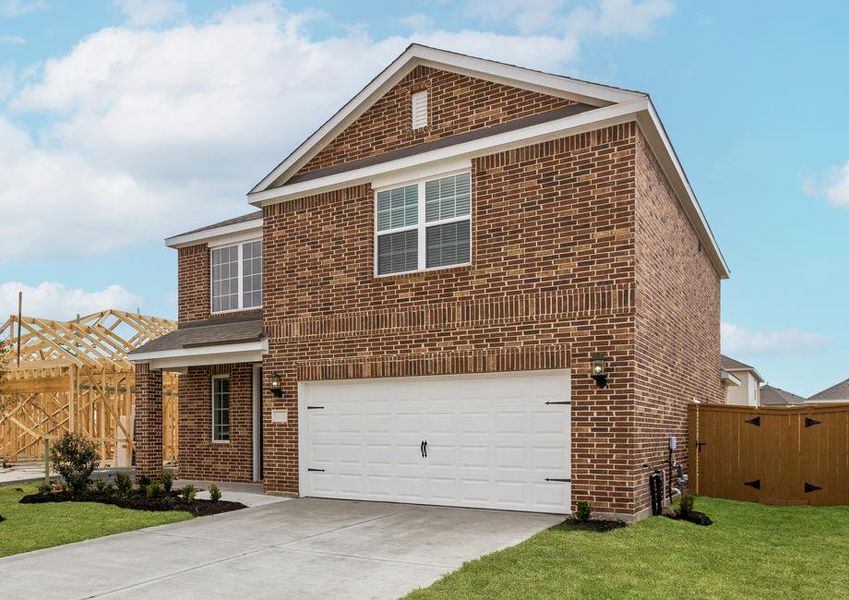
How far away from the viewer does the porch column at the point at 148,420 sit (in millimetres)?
17719

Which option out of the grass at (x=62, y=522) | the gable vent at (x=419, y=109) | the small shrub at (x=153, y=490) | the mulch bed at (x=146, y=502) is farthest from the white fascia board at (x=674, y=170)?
the small shrub at (x=153, y=490)

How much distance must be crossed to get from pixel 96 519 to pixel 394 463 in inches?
199

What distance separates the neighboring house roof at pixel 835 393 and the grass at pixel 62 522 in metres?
38.9

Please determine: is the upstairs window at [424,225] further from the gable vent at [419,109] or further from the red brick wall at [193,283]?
the red brick wall at [193,283]

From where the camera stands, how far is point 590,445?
11.6m

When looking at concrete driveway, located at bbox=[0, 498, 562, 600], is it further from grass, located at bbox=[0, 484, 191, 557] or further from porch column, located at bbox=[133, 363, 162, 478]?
porch column, located at bbox=[133, 363, 162, 478]

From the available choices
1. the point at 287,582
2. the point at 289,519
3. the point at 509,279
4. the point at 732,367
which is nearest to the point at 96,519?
the point at 289,519

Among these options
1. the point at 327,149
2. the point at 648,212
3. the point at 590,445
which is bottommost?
the point at 590,445

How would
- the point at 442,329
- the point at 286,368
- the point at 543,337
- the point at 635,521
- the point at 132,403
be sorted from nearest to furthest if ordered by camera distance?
the point at 635,521 → the point at 543,337 → the point at 442,329 → the point at 286,368 → the point at 132,403

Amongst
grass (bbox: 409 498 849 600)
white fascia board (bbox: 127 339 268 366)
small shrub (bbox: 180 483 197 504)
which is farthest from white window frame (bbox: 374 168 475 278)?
small shrub (bbox: 180 483 197 504)

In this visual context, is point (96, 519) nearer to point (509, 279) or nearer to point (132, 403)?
point (509, 279)

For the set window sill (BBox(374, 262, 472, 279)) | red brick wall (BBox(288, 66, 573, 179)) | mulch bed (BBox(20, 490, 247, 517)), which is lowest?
mulch bed (BBox(20, 490, 247, 517))

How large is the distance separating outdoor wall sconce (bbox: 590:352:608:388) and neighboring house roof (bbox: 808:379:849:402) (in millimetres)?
35373

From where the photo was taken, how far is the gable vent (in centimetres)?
Answer: 1407
